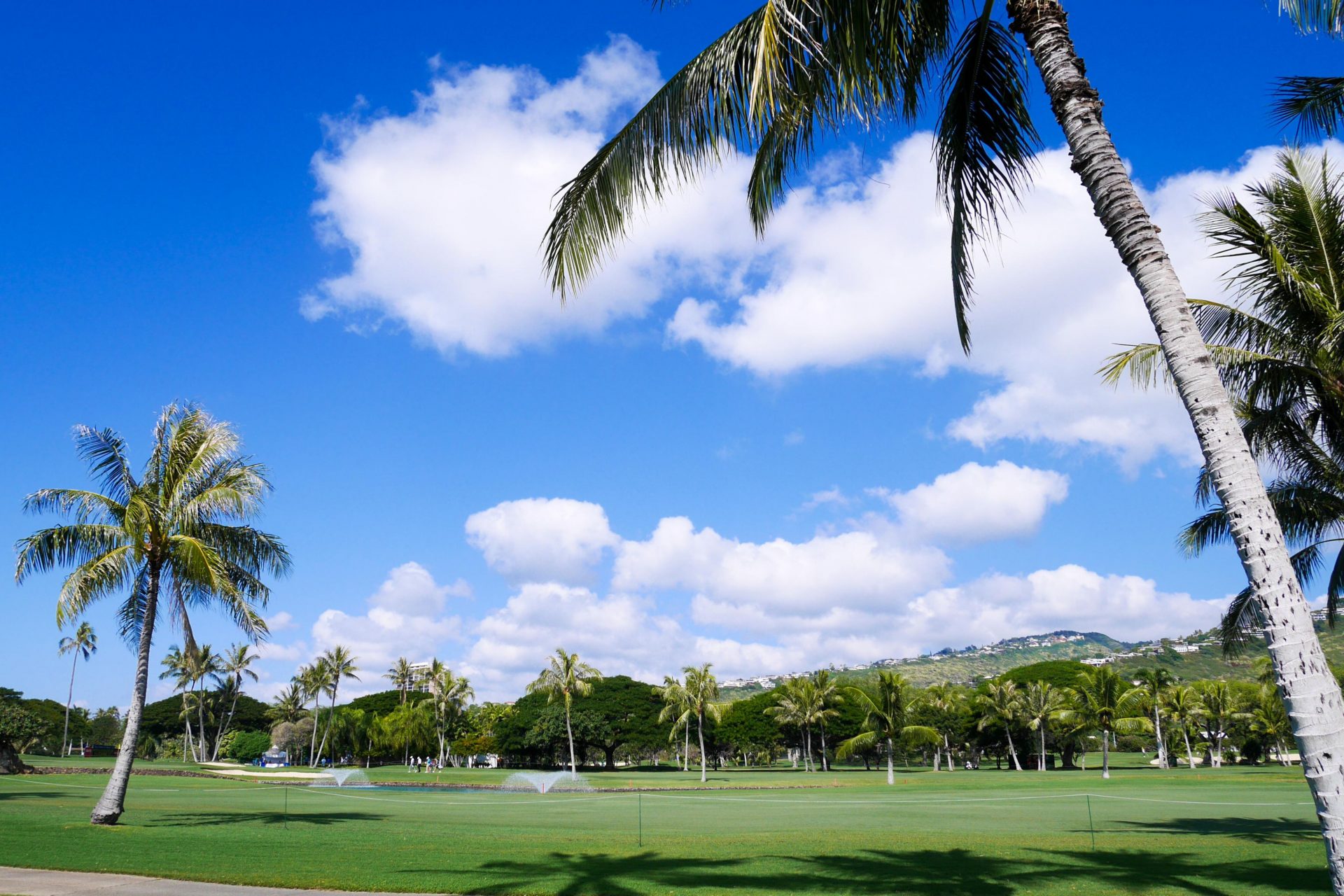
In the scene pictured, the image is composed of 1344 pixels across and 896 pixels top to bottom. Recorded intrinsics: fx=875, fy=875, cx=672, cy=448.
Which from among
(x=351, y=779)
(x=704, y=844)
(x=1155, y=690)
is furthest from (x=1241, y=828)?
(x=351, y=779)

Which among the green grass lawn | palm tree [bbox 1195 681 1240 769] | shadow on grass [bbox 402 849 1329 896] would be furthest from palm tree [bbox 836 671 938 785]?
palm tree [bbox 1195 681 1240 769]

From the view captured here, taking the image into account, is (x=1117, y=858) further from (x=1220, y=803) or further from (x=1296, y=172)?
(x=1220, y=803)

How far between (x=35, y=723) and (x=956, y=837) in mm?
60967

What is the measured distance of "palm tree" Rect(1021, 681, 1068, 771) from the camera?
7719 cm

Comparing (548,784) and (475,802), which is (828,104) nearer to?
(475,802)

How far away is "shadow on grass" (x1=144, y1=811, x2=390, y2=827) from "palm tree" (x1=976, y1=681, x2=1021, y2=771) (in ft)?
223

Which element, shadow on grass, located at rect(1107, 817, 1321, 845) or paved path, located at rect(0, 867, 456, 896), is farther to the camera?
shadow on grass, located at rect(1107, 817, 1321, 845)

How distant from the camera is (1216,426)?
5.54m

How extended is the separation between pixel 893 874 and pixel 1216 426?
34.4ft

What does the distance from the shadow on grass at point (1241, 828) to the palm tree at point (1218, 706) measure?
6965 cm

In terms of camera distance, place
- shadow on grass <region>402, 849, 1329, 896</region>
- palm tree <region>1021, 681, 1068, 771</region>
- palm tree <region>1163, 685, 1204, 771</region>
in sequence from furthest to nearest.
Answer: palm tree <region>1021, 681, 1068, 771</region> → palm tree <region>1163, 685, 1204, 771</region> → shadow on grass <region>402, 849, 1329, 896</region>

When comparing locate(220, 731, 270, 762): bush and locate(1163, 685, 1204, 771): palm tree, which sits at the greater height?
locate(1163, 685, 1204, 771): palm tree

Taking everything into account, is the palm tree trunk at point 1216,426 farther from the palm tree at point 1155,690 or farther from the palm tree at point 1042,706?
the palm tree at point 1042,706

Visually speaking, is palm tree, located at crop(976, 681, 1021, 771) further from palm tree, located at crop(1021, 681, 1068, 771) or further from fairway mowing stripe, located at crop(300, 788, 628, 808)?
fairway mowing stripe, located at crop(300, 788, 628, 808)
